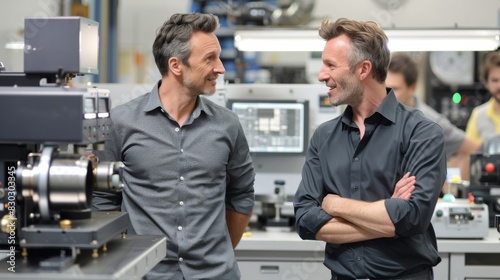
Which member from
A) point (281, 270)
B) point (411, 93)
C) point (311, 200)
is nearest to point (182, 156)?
Answer: point (311, 200)

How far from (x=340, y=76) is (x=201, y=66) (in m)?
0.47

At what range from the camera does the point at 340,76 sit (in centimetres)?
246

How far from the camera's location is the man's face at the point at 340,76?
2441 mm

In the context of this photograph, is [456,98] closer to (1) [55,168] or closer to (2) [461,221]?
(2) [461,221]

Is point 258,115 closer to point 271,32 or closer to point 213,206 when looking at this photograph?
point 271,32

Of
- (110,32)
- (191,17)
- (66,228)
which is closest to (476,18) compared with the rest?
(110,32)

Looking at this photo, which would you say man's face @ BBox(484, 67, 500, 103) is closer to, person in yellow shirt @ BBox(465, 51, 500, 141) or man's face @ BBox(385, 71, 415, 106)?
person in yellow shirt @ BBox(465, 51, 500, 141)

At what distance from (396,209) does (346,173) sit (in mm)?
209

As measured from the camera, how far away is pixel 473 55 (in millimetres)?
7613

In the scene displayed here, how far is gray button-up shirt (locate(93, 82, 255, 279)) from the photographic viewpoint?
238 centimetres

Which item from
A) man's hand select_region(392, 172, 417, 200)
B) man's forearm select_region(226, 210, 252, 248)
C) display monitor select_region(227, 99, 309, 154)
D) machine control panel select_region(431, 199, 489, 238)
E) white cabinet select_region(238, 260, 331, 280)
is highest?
display monitor select_region(227, 99, 309, 154)

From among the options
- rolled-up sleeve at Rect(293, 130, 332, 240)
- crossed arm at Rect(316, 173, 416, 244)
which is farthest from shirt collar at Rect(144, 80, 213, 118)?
crossed arm at Rect(316, 173, 416, 244)

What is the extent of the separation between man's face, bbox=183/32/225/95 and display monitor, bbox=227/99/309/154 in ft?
3.91

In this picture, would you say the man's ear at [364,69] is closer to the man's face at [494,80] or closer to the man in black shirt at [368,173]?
the man in black shirt at [368,173]
